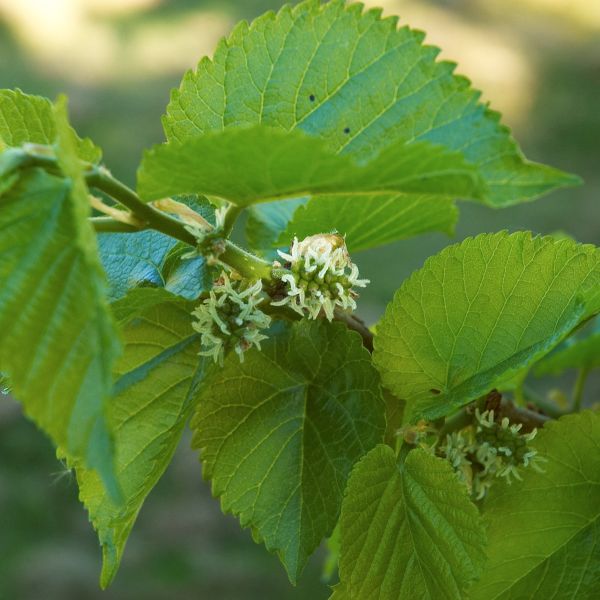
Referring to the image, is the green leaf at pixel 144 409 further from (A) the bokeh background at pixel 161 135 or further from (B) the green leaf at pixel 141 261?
(A) the bokeh background at pixel 161 135

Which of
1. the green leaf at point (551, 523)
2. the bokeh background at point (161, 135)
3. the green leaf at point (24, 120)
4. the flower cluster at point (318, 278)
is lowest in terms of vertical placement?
the green leaf at point (551, 523)

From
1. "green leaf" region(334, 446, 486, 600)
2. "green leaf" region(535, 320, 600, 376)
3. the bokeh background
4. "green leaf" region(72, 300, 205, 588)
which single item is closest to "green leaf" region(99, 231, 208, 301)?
"green leaf" region(72, 300, 205, 588)

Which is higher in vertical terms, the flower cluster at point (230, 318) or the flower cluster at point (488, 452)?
the flower cluster at point (230, 318)

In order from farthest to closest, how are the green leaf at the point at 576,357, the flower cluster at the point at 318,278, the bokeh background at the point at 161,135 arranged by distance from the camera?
1. the bokeh background at the point at 161,135
2. the green leaf at the point at 576,357
3. the flower cluster at the point at 318,278

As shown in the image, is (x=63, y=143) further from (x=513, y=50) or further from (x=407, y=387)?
(x=513, y=50)

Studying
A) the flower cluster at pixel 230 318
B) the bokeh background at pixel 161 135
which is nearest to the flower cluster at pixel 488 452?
the flower cluster at pixel 230 318

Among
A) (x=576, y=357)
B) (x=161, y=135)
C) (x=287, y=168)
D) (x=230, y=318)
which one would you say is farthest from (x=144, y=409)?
(x=161, y=135)

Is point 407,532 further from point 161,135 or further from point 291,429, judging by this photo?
point 161,135
